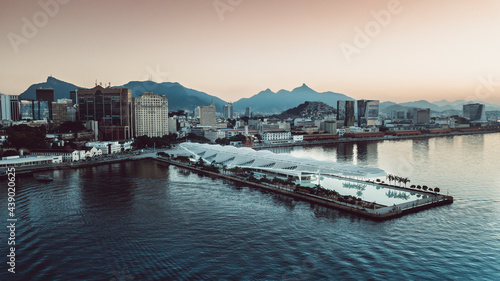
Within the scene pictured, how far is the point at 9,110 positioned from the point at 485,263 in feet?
117

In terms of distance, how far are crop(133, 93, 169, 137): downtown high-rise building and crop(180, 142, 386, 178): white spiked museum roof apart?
475 inches

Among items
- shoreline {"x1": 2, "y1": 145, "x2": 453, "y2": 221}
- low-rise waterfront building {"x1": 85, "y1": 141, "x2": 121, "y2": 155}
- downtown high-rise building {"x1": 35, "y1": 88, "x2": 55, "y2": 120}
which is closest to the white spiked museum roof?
shoreline {"x1": 2, "y1": 145, "x2": 453, "y2": 221}

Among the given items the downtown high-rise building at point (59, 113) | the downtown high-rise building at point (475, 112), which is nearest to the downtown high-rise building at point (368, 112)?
the downtown high-rise building at point (475, 112)

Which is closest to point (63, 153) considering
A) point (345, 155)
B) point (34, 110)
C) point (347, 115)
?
point (345, 155)

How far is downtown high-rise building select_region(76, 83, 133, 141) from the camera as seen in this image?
27.4 m

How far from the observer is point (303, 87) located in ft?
504

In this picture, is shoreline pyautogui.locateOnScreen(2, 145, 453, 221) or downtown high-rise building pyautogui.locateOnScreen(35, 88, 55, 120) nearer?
shoreline pyautogui.locateOnScreen(2, 145, 453, 221)

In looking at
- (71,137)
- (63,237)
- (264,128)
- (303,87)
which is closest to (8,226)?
(63,237)

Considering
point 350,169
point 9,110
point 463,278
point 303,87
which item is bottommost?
point 463,278

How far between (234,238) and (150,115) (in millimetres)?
22909

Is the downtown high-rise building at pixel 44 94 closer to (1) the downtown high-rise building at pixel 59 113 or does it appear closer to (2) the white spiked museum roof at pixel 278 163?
(1) the downtown high-rise building at pixel 59 113

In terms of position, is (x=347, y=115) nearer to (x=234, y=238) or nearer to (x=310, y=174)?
(x=310, y=174)

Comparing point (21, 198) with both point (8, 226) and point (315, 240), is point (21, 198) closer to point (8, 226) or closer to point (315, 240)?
point (8, 226)

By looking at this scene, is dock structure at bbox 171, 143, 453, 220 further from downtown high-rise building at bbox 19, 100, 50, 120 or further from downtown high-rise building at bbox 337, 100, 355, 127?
downtown high-rise building at bbox 337, 100, 355, 127
